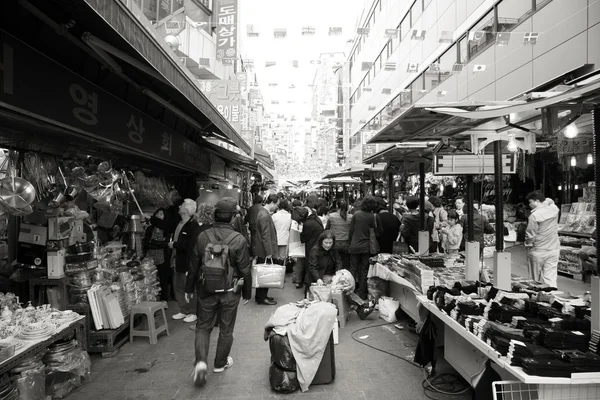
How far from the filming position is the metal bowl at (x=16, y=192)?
13.4ft

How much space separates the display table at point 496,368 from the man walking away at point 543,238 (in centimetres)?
417

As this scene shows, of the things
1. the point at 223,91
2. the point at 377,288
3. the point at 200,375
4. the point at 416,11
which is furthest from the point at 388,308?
the point at 416,11

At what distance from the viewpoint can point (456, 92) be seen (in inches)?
639

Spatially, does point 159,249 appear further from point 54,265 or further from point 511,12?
point 511,12

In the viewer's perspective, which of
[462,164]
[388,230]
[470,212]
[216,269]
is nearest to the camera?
[216,269]

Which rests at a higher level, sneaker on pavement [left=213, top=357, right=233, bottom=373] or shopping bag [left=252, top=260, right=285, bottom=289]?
shopping bag [left=252, top=260, right=285, bottom=289]

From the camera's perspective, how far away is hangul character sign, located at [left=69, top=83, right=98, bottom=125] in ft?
12.7

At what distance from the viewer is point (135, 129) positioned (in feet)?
17.7

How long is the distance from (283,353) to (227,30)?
12.6 meters

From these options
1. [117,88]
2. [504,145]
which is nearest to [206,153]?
[117,88]

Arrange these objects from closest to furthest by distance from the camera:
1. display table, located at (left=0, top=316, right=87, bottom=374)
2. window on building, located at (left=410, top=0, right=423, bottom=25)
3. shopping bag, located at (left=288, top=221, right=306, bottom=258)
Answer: display table, located at (left=0, top=316, right=87, bottom=374)
shopping bag, located at (left=288, top=221, right=306, bottom=258)
window on building, located at (left=410, top=0, right=423, bottom=25)

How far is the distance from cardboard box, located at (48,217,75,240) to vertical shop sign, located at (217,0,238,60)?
9452 millimetres

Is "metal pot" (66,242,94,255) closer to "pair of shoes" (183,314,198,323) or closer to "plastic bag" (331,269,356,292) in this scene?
"pair of shoes" (183,314,198,323)

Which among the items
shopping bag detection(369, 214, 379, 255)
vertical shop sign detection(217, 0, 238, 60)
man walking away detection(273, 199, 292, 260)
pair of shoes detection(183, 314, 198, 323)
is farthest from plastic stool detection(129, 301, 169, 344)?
vertical shop sign detection(217, 0, 238, 60)
